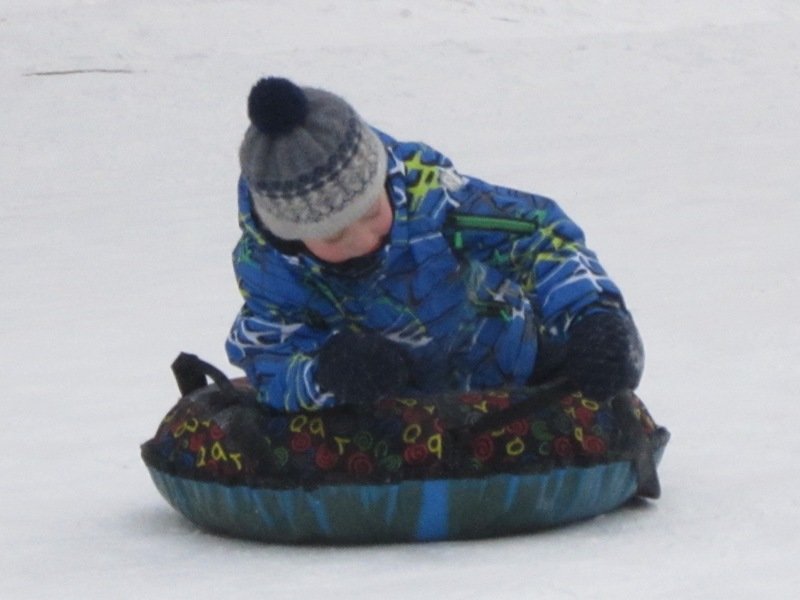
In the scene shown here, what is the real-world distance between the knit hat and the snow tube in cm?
37

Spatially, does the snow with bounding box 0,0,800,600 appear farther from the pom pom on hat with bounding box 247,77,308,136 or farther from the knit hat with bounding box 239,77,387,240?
the pom pom on hat with bounding box 247,77,308,136

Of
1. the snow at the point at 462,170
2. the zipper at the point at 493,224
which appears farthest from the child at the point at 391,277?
the snow at the point at 462,170

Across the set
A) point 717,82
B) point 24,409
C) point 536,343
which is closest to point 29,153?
point 717,82

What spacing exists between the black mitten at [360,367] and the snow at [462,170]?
0.86 ft

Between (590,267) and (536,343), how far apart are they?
0.33 m

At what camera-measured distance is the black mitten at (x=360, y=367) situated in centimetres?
301

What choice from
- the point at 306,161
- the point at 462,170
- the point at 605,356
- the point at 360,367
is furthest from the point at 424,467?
the point at 462,170

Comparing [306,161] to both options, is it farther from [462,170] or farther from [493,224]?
[462,170]

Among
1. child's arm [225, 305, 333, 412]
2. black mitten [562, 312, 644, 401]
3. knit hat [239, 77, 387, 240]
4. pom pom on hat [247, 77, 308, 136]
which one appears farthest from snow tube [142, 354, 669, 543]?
pom pom on hat [247, 77, 308, 136]

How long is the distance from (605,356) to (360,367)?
0.37m

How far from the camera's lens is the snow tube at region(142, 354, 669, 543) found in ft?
10.2

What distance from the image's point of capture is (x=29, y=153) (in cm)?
902

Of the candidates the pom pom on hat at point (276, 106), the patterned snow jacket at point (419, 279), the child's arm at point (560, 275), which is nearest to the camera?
the pom pom on hat at point (276, 106)

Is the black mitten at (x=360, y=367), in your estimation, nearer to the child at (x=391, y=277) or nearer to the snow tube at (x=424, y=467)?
the child at (x=391, y=277)
